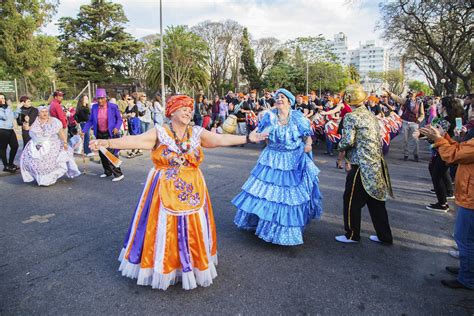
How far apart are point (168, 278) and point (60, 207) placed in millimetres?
3526

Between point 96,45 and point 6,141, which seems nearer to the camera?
point 6,141

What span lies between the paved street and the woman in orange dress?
0.68 feet

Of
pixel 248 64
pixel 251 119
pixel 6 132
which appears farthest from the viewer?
pixel 248 64

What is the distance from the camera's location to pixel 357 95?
13.5 feet

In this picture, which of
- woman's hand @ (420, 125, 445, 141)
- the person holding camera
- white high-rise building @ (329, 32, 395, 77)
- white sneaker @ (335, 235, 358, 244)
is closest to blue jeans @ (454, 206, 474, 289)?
woman's hand @ (420, 125, 445, 141)

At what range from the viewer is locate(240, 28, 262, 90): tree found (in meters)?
52.7

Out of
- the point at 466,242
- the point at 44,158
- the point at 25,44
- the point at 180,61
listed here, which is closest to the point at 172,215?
the point at 466,242

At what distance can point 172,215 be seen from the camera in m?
3.05

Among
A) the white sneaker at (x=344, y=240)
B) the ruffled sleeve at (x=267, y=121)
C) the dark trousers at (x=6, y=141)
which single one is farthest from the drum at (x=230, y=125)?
the dark trousers at (x=6, y=141)

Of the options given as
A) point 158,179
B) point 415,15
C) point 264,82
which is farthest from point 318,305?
point 264,82

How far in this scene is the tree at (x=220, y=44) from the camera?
48.6 m

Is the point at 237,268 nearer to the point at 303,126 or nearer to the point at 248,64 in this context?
the point at 303,126

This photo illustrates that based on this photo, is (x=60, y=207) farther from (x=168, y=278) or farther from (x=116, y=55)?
(x=116, y=55)

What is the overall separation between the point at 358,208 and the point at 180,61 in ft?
140
